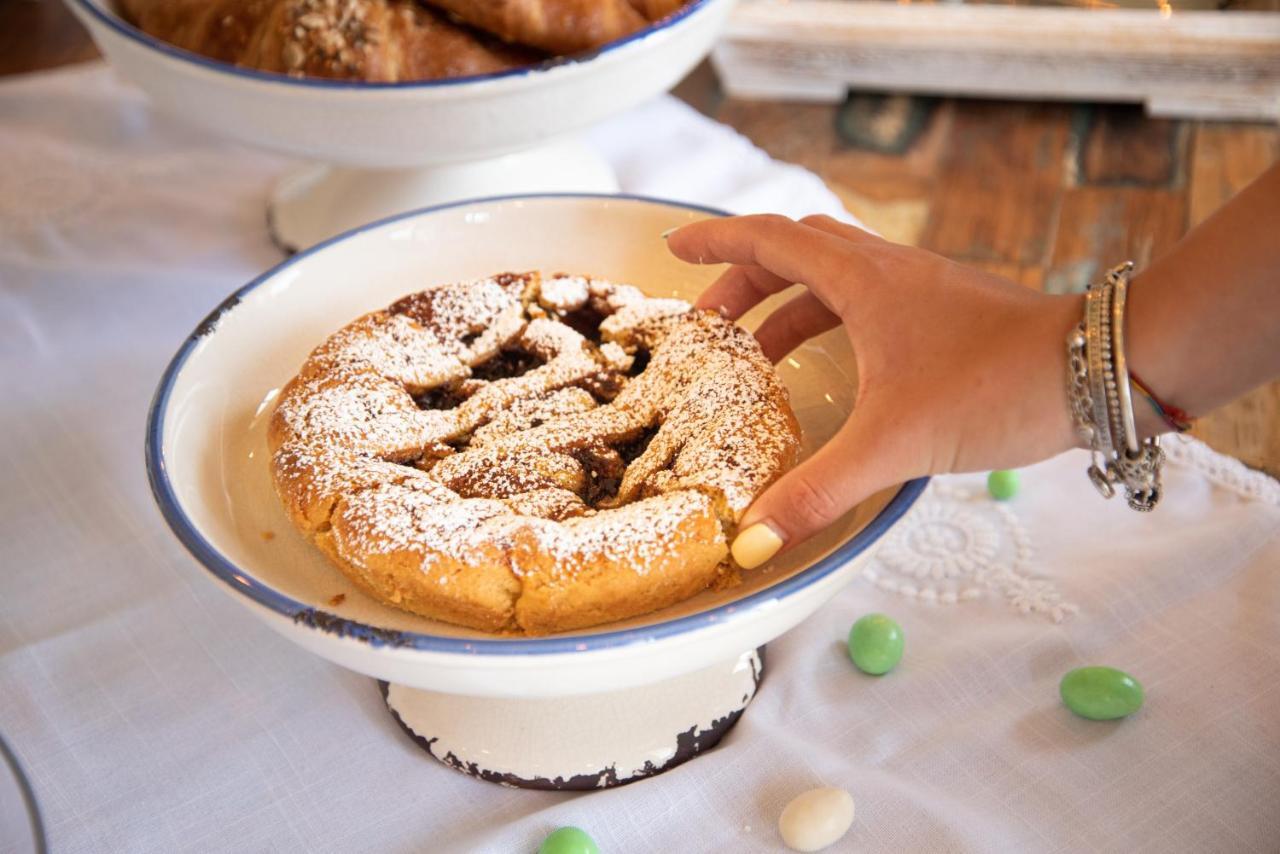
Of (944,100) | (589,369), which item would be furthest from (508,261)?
(944,100)

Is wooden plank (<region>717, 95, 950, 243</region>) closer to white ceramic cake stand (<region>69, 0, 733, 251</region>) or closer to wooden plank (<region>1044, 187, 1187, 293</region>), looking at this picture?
wooden plank (<region>1044, 187, 1187, 293</region>)

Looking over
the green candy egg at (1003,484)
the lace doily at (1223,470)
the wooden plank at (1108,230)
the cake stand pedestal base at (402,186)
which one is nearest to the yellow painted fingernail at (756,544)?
the green candy egg at (1003,484)

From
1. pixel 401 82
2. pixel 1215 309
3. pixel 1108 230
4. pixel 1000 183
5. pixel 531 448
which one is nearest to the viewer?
pixel 1215 309

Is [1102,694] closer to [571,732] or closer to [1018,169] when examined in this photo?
[571,732]

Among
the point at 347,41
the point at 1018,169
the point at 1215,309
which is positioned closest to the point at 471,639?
the point at 1215,309

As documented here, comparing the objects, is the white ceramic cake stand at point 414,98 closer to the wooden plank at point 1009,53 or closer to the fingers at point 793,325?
the fingers at point 793,325
